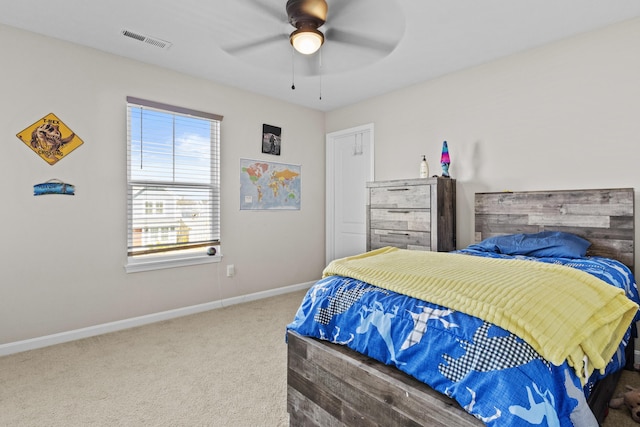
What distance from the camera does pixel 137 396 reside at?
6.33 feet

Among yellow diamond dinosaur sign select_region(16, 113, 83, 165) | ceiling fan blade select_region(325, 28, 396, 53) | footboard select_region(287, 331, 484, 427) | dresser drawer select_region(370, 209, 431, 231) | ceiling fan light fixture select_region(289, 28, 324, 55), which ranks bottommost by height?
footboard select_region(287, 331, 484, 427)

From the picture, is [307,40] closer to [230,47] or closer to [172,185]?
[230,47]

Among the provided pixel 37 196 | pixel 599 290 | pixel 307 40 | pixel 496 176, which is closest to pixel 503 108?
pixel 496 176

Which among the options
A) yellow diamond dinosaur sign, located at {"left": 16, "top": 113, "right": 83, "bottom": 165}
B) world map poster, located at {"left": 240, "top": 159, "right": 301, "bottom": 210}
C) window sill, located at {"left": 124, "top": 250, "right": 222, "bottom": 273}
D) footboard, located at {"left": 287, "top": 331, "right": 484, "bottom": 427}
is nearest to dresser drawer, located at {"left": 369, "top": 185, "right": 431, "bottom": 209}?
world map poster, located at {"left": 240, "top": 159, "right": 301, "bottom": 210}

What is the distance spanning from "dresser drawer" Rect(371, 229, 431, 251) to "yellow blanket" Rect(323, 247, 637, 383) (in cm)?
142

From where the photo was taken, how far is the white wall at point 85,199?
2516mm

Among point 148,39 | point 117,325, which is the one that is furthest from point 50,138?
point 117,325

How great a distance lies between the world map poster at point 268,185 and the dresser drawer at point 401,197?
113cm

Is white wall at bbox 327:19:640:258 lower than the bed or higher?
higher

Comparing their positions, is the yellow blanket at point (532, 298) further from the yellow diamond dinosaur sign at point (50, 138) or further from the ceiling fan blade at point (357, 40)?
the yellow diamond dinosaur sign at point (50, 138)

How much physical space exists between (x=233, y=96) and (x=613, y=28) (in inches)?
132

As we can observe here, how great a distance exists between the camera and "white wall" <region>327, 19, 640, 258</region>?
7.95ft

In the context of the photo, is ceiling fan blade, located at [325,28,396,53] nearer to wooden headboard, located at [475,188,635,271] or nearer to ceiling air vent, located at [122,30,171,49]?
ceiling air vent, located at [122,30,171,49]

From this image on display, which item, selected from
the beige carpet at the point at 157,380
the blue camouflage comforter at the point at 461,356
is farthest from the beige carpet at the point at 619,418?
the blue camouflage comforter at the point at 461,356
